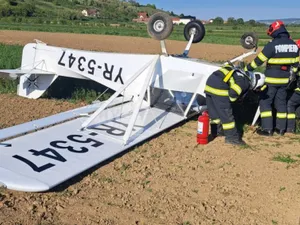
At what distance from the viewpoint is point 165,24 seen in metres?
7.16

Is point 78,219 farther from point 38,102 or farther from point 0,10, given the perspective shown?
point 0,10

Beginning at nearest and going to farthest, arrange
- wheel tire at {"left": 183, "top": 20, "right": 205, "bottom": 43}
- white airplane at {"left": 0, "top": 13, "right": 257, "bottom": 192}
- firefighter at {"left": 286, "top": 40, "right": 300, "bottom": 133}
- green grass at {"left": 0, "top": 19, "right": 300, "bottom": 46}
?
white airplane at {"left": 0, "top": 13, "right": 257, "bottom": 192}
firefighter at {"left": 286, "top": 40, "right": 300, "bottom": 133}
wheel tire at {"left": 183, "top": 20, "right": 205, "bottom": 43}
green grass at {"left": 0, "top": 19, "right": 300, "bottom": 46}

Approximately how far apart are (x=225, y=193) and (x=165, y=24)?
11.1 feet

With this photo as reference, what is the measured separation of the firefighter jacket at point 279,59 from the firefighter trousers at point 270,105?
0.18 meters

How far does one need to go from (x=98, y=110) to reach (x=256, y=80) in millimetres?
2764

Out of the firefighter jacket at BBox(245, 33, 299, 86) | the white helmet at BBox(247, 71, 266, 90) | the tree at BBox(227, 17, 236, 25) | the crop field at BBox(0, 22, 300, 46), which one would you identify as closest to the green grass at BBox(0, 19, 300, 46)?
the crop field at BBox(0, 22, 300, 46)

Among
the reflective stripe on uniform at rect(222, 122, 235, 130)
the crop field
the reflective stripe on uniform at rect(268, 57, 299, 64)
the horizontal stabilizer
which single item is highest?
the crop field

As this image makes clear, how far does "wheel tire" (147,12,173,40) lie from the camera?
713 cm

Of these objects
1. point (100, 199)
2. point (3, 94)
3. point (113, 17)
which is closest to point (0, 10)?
point (113, 17)

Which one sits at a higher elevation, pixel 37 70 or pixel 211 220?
pixel 37 70

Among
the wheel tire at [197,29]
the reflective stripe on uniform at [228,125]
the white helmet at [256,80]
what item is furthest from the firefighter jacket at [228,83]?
the wheel tire at [197,29]

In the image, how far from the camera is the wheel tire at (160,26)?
281 inches

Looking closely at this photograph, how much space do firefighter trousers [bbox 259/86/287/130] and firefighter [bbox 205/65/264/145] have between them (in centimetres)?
78

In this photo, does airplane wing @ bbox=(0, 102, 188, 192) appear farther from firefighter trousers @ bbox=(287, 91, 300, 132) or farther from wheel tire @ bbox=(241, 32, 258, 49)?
wheel tire @ bbox=(241, 32, 258, 49)
